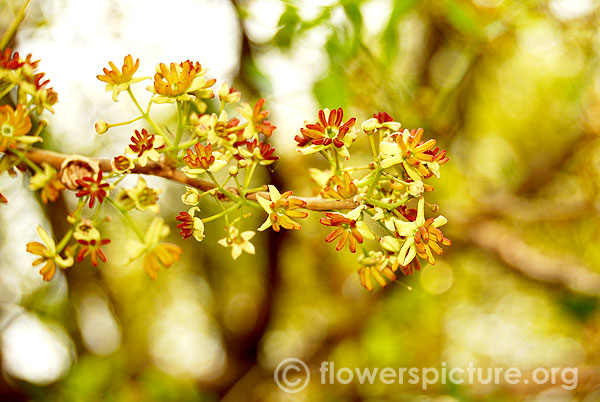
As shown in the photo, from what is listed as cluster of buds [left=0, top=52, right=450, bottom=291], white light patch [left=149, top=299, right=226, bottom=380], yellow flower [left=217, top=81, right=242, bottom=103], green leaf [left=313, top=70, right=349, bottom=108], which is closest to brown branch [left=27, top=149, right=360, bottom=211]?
cluster of buds [left=0, top=52, right=450, bottom=291]

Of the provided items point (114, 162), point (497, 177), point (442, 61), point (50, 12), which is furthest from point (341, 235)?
point (497, 177)

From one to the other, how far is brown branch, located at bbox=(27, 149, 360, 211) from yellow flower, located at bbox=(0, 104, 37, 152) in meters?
0.04

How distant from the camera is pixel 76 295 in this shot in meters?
2.45

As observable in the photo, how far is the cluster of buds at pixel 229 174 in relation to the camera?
54 cm

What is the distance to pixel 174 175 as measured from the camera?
23.0 inches

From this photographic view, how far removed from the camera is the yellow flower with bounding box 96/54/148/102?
614mm

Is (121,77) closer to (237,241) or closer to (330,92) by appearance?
(237,241)

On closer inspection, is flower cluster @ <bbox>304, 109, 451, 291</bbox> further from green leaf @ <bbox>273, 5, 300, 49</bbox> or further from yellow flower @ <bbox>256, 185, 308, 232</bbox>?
green leaf @ <bbox>273, 5, 300, 49</bbox>

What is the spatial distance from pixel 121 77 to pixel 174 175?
149 mm

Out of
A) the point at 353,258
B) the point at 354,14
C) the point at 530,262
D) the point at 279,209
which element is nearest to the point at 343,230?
the point at 279,209

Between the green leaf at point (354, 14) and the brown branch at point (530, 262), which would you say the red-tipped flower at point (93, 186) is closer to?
the green leaf at point (354, 14)

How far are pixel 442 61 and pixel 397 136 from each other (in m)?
2.02

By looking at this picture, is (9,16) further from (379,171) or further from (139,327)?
(139,327)

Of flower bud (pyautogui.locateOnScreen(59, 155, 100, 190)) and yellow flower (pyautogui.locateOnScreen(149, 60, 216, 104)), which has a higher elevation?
yellow flower (pyautogui.locateOnScreen(149, 60, 216, 104))
